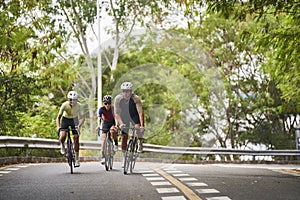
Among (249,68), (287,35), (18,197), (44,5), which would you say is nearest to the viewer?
(18,197)

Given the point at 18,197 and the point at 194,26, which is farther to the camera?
the point at 194,26

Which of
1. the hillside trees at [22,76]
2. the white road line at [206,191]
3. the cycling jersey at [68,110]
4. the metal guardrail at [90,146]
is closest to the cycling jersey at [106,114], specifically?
the cycling jersey at [68,110]

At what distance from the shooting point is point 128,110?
12.3m

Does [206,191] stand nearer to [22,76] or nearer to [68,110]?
[68,110]

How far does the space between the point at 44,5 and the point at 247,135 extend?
48.8ft

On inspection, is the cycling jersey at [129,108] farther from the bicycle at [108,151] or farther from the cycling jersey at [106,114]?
the bicycle at [108,151]

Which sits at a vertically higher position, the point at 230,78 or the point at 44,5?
the point at 44,5

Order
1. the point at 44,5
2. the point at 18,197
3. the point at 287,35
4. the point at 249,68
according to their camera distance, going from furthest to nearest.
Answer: the point at 249,68
the point at 44,5
the point at 287,35
the point at 18,197

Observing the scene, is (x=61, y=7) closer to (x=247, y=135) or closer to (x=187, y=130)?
(x=187, y=130)

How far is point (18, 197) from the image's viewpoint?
8.40 m

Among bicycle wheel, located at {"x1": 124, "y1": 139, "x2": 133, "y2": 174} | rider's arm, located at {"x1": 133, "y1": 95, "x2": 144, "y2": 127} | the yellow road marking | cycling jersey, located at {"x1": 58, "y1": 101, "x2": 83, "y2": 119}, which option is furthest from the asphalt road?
cycling jersey, located at {"x1": 58, "y1": 101, "x2": 83, "y2": 119}

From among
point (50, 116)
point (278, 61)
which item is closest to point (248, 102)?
point (50, 116)

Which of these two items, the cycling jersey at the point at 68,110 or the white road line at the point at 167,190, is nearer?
the white road line at the point at 167,190

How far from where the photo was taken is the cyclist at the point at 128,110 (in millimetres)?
12008
